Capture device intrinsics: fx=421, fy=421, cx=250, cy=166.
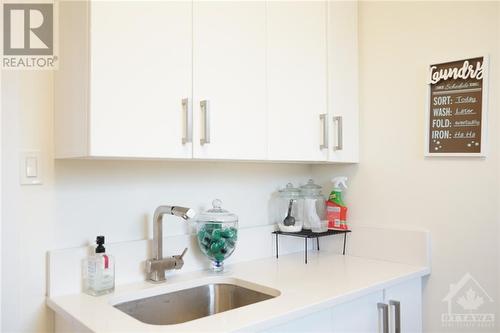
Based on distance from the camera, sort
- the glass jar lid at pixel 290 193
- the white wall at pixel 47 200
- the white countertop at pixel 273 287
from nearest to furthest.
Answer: the white countertop at pixel 273 287
the white wall at pixel 47 200
the glass jar lid at pixel 290 193

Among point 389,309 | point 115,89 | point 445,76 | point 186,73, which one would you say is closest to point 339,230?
point 389,309

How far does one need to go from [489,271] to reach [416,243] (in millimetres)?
293

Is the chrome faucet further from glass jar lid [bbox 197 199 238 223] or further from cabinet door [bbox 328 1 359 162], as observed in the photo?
cabinet door [bbox 328 1 359 162]

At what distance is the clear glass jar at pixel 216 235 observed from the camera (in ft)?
5.35

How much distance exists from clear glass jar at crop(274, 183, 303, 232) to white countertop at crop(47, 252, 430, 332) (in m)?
0.15

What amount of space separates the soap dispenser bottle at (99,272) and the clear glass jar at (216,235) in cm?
36

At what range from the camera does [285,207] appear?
6.79 ft

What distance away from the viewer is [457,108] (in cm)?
172

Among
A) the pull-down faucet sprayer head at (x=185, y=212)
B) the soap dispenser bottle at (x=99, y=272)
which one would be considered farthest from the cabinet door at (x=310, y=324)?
the soap dispenser bottle at (x=99, y=272)

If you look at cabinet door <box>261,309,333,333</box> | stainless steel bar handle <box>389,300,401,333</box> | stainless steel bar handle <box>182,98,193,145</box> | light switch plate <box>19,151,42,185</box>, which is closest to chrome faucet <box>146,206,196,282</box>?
stainless steel bar handle <box>182,98,193,145</box>

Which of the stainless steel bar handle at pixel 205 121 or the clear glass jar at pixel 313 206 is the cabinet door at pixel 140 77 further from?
the clear glass jar at pixel 313 206

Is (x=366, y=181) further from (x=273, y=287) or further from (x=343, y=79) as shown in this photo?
(x=273, y=287)

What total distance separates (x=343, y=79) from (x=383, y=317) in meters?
1.04

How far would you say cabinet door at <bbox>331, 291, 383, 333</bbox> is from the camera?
1410mm
